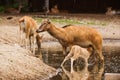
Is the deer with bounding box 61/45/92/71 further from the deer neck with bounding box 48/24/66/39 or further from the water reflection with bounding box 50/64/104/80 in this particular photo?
the deer neck with bounding box 48/24/66/39

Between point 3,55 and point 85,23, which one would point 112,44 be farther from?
point 3,55

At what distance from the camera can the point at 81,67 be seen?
1603cm

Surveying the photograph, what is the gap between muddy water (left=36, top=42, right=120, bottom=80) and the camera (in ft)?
47.0

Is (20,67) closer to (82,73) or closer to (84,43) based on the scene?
(82,73)

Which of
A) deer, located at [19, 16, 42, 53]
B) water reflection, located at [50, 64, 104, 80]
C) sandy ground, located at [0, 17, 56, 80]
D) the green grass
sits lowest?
the green grass

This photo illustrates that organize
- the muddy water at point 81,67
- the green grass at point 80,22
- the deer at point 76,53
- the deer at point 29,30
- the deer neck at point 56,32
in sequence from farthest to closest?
the green grass at point 80,22 < the deer at point 29,30 < the deer neck at point 56,32 < the deer at point 76,53 < the muddy water at point 81,67

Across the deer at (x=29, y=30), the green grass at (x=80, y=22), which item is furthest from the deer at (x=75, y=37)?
the green grass at (x=80, y=22)

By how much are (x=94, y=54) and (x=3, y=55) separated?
3.90m

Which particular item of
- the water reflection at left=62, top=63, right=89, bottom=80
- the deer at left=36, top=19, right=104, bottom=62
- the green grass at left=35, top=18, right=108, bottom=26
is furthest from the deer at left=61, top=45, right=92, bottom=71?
the green grass at left=35, top=18, right=108, bottom=26

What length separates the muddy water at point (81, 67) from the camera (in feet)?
47.0

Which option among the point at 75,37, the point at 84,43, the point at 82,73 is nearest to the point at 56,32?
the point at 75,37

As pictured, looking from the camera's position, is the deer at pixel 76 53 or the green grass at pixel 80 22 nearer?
the deer at pixel 76 53

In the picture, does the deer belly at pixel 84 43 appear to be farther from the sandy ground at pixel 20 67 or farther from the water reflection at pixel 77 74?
the sandy ground at pixel 20 67

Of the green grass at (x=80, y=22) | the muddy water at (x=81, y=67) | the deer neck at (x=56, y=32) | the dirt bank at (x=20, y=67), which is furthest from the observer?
the green grass at (x=80, y=22)
